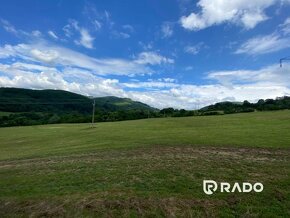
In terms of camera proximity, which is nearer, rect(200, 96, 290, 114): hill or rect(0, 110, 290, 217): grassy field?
rect(0, 110, 290, 217): grassy field

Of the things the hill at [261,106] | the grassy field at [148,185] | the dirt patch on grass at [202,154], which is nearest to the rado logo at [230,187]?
the grassy field at [148,185]

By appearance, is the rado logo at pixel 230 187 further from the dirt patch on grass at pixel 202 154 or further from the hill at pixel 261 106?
the hill at pixel 261 106

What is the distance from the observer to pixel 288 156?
20000mm

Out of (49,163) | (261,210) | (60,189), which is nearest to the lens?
(261,210)

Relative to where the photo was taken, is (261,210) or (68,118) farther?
(68,118)

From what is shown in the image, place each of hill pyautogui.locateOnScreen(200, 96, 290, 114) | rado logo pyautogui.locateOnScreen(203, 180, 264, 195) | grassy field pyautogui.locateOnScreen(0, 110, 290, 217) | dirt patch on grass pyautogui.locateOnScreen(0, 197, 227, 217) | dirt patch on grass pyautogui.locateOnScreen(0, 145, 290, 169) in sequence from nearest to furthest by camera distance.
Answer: dirt patch on grass pyautogui.locateOnScreen(0, 197, 227, 217) → grassy field pyautogui.locateOnScreen(0, 110, 290, 217) → rado logo pyautogui.locateOnScreen(203, 180, 264, 195) → dirt patch on grass pyautogui.locateOnScreen(0, 145, 290, 169) → hill pyautogui.locateOnScreen(200, 96, 290, 114)

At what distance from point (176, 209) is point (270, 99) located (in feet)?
426

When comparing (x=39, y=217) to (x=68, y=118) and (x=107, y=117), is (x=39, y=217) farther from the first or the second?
(x=68, y=118)

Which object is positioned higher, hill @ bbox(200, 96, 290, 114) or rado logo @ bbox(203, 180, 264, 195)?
hill @ bbox(200, 96, 290, 114)

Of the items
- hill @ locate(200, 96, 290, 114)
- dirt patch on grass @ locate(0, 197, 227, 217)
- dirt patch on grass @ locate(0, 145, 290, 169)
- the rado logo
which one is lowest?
dirt patch on grass @ locate(0, 197, 227, 217)

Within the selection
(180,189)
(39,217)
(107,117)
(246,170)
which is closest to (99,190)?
(39,217)

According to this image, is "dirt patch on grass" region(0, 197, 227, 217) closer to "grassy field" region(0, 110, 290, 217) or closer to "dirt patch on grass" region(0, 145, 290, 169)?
"grassy field" region(0, 110, 290, 217)

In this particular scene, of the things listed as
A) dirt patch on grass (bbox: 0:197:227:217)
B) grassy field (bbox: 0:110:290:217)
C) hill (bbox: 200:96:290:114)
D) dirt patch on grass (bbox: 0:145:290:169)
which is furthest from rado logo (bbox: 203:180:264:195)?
hill (bbox: 200:96:290:114)

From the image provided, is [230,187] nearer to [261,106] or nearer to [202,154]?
[202,154]
